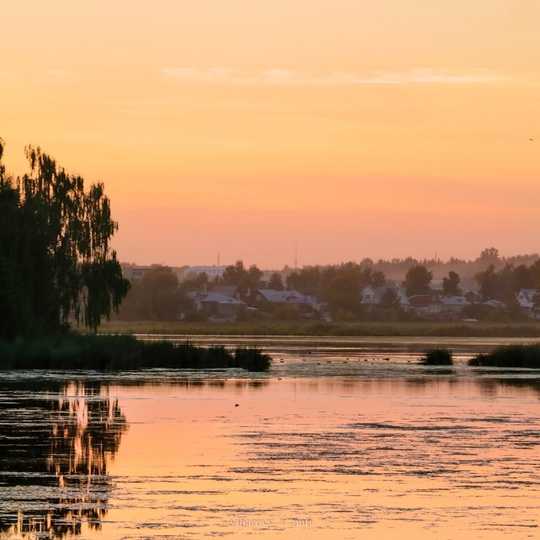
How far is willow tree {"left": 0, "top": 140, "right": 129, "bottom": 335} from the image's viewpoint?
211ft

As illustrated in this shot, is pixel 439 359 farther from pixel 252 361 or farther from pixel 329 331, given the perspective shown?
pixel 329 331

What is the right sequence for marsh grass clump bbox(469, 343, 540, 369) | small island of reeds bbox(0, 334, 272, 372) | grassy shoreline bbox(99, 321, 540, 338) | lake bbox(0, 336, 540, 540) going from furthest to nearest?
grassy shoreline bbox(99, 321, 540, 338)
marsh grass clump bbox(469, 343, 540, 369)
small island of reeds bbox(0, 334, 272, 372)
lake bbox(0, 336, 540, 540)

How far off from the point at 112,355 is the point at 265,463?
3326 centimetres

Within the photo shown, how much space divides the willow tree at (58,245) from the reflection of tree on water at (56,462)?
84.9 feet

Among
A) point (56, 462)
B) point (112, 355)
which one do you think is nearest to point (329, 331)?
point (112, 355)

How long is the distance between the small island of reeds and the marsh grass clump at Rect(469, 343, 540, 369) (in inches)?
471

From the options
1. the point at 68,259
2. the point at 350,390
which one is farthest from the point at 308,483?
the point at 68,259

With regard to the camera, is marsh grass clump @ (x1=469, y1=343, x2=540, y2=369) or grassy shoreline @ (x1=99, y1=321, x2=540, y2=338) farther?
grassy shoreline @ (x1=99, y1=321, x2=540, y2=338)

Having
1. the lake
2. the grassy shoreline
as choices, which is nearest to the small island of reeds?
the lake

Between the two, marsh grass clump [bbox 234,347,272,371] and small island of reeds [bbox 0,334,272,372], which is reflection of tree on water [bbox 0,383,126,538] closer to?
small island of reeds [bbox 0,334,272,372]

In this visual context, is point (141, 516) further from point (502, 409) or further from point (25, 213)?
point (25, 213)

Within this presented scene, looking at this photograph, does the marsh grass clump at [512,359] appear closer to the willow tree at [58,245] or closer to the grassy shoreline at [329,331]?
A: the willow tree at [58,245]

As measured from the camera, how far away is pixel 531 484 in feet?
72.8

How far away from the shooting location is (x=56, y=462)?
79.7ft
